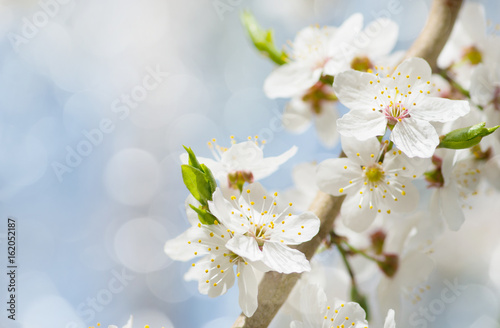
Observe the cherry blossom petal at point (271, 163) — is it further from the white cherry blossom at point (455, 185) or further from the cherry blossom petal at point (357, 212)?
the white cherry blossom at point (455, 185)

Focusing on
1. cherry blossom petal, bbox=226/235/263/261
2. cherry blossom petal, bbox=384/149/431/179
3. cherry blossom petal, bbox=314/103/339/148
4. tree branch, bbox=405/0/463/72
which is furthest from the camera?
cherry blossom petal, bbox=314/103/339/148

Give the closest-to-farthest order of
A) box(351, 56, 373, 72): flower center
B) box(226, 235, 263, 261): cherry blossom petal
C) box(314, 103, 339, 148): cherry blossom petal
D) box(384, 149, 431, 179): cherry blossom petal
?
box(226, 235, 263, 261): cherry blossom petal < box(384, 149, 431, 179): cherry blossom petal < box(351, 56, 373, 72): flower center < box(314, 103, 339, 148): cherry blossom petal

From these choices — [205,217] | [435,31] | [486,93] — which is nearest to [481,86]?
[486,93]

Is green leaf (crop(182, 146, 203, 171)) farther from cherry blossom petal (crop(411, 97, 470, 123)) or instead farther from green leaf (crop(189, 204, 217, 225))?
cherry blossom petal (crop(411, 97, 470, 123))

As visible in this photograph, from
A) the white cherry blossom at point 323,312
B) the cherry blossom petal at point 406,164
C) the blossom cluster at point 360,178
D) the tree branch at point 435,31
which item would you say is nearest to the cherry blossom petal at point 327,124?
the blossom cluster at point 360,178

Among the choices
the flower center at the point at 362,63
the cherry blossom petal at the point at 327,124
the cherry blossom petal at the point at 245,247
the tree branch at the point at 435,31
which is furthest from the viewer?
the cherry blossom petal at the point at 327,124

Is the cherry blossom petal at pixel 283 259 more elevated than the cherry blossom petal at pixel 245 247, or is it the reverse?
the cherry blossom petal at pixel 245 247

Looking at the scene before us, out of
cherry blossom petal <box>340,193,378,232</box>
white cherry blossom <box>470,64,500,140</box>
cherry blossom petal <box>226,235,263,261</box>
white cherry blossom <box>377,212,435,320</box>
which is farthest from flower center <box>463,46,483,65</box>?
cherry blossom petal <box>226,235,263,261</box>
